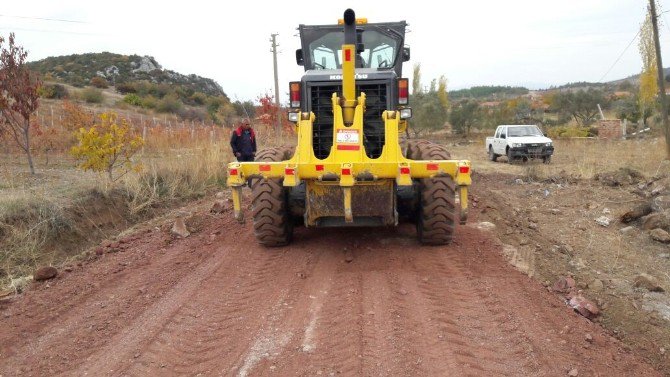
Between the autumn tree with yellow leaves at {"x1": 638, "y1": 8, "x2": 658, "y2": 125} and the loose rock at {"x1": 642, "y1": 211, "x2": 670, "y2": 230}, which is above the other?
the autumn tree with yellow leaves at {"x1": 638, "y1": 8, "x2": 658, "y2": 125}

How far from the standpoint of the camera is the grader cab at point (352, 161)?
6043 mm

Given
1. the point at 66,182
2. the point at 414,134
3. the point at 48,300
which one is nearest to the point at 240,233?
the point at 48,300

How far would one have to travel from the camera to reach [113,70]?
59.4 meters

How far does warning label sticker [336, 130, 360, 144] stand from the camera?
6309mm

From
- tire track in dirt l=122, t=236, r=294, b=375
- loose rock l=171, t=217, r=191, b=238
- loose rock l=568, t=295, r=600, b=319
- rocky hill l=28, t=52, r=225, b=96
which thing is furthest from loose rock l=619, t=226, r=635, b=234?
rocky hill l=28, t=52, r=225, b=96

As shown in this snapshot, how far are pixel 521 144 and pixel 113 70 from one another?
50987mm

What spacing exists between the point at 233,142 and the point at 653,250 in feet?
26.3

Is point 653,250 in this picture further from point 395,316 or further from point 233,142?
point 233,142

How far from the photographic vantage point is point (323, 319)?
4715 mm

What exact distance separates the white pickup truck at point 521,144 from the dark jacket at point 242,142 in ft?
38.2

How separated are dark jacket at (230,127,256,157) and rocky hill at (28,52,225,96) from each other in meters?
47.0

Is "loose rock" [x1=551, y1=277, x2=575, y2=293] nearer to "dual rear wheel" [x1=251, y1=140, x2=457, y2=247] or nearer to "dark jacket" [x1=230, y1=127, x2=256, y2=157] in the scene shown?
"dual rear wheel" [x1=251, y1=140, x2=457, y2=247]

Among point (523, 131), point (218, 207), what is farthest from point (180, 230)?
point (523, 131)

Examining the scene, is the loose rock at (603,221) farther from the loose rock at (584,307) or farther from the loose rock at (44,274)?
the loose rock at (44,274)
